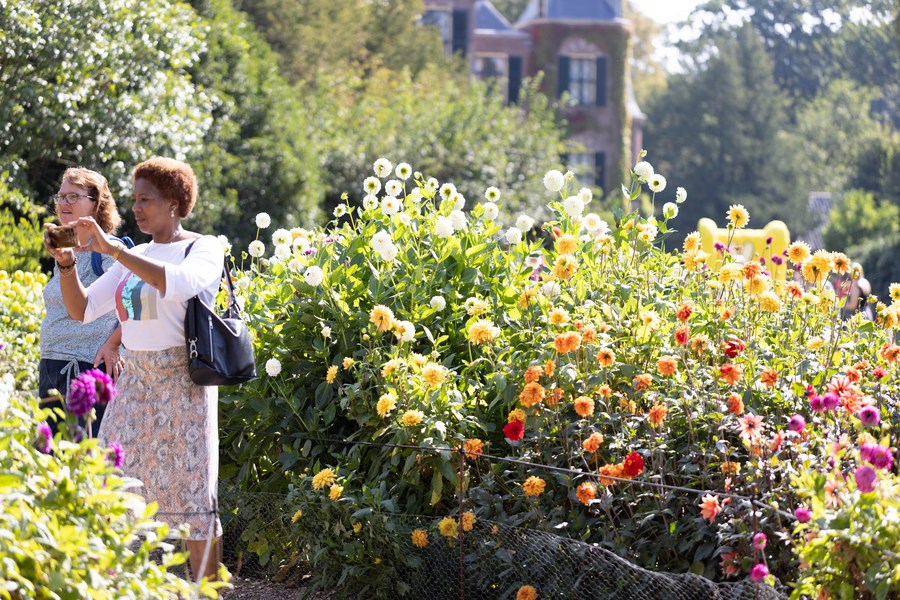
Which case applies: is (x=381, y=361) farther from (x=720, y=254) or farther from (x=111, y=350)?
(x=720, y=254)

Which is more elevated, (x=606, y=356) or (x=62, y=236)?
(x=62, y=236)

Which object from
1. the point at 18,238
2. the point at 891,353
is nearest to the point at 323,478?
the point at 891,353

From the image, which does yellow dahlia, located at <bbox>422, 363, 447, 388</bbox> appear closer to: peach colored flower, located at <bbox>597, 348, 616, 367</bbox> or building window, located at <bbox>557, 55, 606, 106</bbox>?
peach colored flower, located at <bbox>597, 348, 616, 367</bbox>

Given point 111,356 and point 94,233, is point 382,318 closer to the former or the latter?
point 111,356

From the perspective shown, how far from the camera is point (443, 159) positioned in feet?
65.0

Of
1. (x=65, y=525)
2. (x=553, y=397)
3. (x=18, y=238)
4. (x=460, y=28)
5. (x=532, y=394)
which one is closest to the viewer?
(x=65, y=525)

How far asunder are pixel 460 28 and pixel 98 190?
3700 centimetres

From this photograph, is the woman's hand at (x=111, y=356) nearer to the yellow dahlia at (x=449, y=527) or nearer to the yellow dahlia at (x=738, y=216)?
the yellow dahlia at (x=449, y=527)

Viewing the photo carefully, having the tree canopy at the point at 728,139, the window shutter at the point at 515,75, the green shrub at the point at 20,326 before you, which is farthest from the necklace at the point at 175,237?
the tree canopy at the point at 728,139

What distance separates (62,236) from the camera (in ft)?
11.1

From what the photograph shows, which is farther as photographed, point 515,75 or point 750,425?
point 515,75

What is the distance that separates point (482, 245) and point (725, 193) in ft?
143

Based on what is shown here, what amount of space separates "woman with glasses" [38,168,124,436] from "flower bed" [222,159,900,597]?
0.60 meters

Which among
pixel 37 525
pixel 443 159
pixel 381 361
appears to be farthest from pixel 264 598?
pixel 443 159
